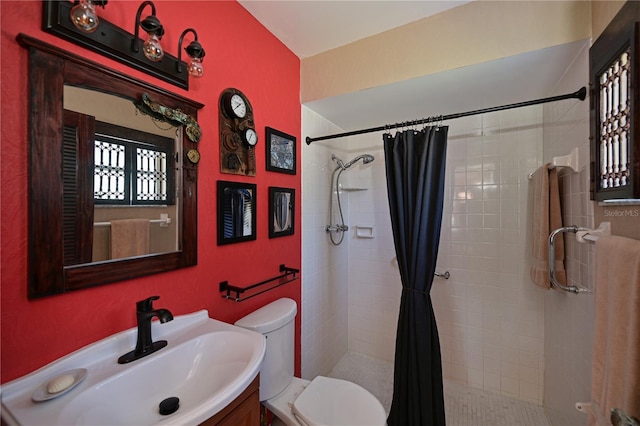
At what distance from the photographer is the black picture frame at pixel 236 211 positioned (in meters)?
1.39

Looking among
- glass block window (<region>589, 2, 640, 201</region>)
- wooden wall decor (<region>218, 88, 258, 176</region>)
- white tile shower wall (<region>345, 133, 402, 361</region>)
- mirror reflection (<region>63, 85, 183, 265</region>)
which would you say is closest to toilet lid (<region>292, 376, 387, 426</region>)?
mirror reflection (<region>63, 85, 183, 265</region>)

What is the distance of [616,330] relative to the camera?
2.59 ft

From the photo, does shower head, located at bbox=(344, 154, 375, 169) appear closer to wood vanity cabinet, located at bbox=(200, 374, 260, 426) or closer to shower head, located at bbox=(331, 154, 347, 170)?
shower head, located at bbox=(331, 154, 347, 170)

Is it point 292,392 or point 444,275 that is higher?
point 444,275

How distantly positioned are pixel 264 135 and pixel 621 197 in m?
1.70

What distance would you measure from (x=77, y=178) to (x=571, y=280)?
95.2 inches

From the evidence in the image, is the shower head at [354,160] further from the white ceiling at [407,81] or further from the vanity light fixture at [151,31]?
the vanity light fixture at [151,31]

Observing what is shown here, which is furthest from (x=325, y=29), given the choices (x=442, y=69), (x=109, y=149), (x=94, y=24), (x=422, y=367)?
(x=422, y=367)

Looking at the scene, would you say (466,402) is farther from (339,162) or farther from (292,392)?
(339,162)

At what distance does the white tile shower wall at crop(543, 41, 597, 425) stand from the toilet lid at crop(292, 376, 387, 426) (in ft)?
3.46

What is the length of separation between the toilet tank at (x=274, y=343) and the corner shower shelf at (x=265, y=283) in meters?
0.13

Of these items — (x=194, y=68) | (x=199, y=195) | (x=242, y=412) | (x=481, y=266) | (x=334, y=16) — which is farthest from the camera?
(x=481, y=266)

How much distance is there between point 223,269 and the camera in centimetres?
141

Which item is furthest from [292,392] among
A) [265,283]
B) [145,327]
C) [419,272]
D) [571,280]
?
[571,280]
